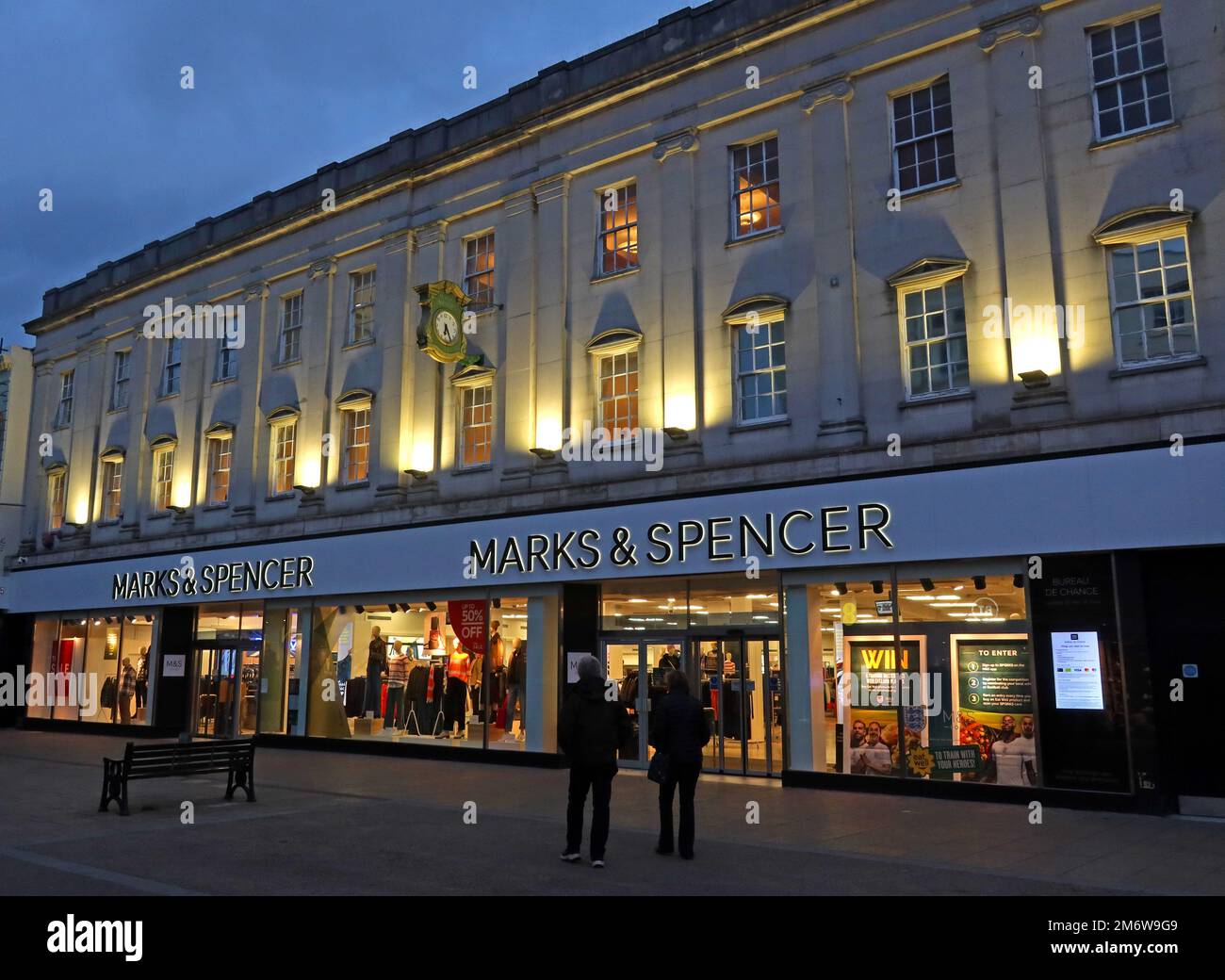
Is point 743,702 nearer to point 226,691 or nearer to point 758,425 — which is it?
point 758,425

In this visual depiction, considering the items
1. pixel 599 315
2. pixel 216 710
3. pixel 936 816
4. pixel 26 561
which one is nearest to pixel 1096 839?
pixel 936 816

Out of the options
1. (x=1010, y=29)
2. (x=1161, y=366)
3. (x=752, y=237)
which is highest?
(x=1010, y=29)

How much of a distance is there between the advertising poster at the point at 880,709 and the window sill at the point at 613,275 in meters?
8.07

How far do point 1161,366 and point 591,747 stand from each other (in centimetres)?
946

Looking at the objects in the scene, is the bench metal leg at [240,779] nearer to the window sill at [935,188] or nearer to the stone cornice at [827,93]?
the window sill at [935,188]

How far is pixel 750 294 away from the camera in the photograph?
17.4m

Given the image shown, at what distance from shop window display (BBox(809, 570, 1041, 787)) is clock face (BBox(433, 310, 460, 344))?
9.36 m

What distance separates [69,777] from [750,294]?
1403 cm

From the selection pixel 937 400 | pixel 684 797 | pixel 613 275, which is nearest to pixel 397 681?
pixel 613 275

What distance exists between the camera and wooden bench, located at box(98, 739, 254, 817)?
495 inches

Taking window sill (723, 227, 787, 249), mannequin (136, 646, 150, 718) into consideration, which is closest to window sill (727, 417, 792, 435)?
window sill (723, 227, 787, 249)

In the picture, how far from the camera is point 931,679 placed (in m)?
14.7

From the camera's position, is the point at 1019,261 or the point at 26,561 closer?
the point at 1019,261
